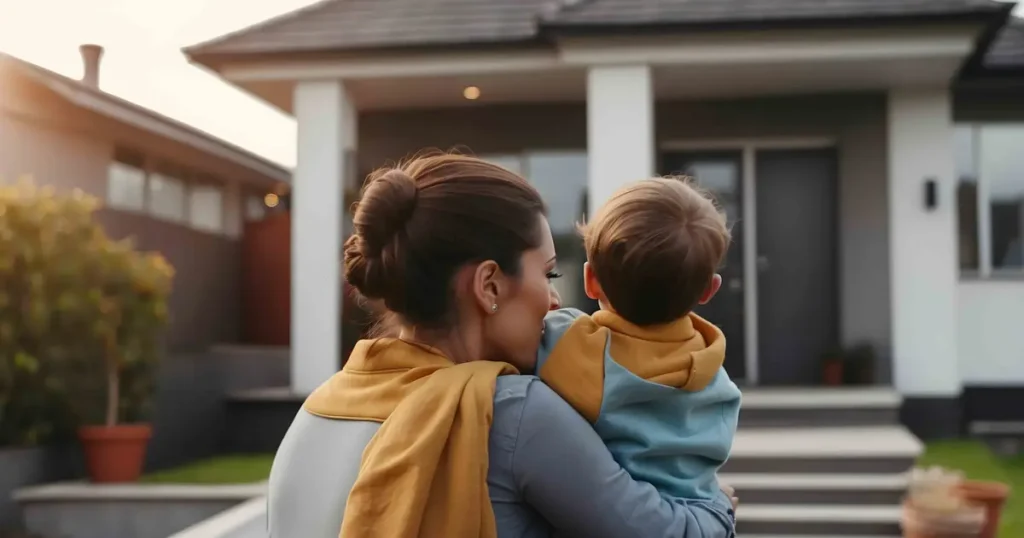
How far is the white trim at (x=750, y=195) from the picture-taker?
26.3 ft

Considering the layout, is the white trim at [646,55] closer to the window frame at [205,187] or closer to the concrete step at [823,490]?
the concrete step at [823,490]

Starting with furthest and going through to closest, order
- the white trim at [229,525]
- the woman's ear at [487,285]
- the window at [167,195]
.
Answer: the window at [167,195] < the white trim at [229,525] < the woman's ear at [487,285]

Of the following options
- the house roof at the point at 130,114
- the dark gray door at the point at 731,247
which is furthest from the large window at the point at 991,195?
the house roof at the point at 130,114

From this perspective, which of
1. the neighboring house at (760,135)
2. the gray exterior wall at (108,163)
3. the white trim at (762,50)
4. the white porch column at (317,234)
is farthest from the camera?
the gray exterior wall at (108,163)

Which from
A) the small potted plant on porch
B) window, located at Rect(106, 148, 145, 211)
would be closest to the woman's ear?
the small potted plant on porch

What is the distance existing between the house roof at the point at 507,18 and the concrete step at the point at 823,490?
3116 millimetres

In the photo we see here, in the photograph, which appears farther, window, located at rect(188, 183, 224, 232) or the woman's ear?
window, located at rect(188, 183, 224, 232)

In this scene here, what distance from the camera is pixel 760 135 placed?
7.97 meters

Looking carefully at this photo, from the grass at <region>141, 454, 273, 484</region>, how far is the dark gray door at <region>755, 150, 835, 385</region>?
418 centimetres

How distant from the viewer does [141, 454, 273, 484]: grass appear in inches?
244

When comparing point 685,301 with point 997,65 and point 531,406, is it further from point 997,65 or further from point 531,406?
point 997,65

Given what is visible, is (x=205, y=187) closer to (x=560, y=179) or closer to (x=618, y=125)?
(x=560, y=179)

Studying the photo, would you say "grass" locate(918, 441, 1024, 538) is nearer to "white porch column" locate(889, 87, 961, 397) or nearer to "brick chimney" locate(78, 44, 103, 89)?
"white porch column" locate(889, 87, 961, 397)

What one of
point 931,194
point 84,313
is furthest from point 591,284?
point 931,194
